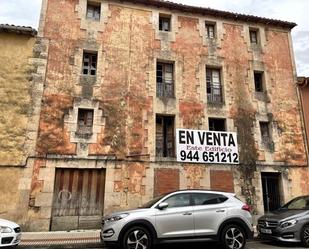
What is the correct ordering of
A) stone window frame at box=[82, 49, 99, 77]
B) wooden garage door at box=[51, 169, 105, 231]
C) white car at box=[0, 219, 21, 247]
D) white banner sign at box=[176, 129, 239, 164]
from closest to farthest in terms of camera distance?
white car at box=[0, 219, 21, 247], wooden garage door at box=[51, 169, 105, 231], white banner sign at box=[176, 129, 239, 164], stone window frame at box=[82, 49, 99, 77]

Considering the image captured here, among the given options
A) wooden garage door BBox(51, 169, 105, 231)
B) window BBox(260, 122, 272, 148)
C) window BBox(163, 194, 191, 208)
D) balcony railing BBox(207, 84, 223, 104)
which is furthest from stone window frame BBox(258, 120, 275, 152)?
wooden garage door BBox(51, 169, 105, 231)

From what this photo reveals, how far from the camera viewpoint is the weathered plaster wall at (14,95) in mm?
10898

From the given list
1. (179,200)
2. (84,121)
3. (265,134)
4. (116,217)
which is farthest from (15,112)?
(265,134)

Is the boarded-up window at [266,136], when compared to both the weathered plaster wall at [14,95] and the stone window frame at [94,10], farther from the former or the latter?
the weathered plaster wall at [14,95]

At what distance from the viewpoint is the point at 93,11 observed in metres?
13.7

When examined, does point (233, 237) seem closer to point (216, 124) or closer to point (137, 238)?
point (137, 238)

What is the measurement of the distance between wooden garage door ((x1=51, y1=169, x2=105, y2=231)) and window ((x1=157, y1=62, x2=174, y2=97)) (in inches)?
182

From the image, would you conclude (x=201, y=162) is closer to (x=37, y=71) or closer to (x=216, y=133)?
(x=216, y=133)

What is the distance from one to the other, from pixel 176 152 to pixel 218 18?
7.61m

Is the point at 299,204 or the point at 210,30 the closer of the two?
the point at 299,204

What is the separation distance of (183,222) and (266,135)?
8.42 metres

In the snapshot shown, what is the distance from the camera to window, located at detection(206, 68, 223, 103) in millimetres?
13891

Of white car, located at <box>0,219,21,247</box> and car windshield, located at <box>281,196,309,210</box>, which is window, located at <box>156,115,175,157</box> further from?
white car, located at <box>0,219,21,247</box>

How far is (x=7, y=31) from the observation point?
12.1m
